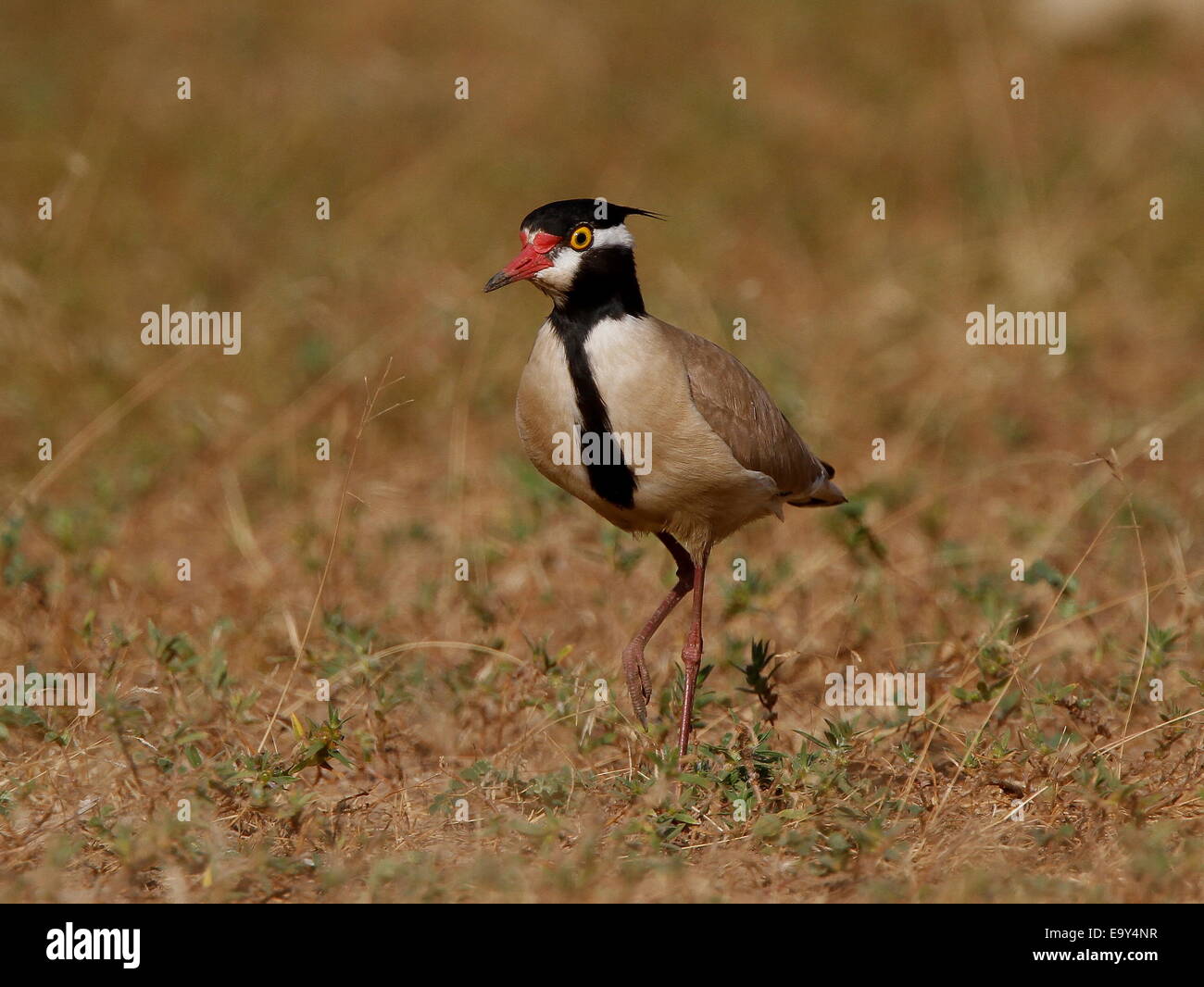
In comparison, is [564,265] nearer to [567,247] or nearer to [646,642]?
[567,247]

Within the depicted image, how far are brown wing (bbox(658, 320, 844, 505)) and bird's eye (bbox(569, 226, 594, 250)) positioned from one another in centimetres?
37

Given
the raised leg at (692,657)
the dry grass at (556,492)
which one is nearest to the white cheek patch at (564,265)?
the raised leg at (692,657)

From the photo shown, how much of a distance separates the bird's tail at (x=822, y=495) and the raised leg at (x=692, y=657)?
51 centimetres

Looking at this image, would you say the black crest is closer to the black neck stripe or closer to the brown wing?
the black neck stripe

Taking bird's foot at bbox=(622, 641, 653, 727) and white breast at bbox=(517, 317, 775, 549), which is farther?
bird's foot at bbox=(622, 641, 653, 727)

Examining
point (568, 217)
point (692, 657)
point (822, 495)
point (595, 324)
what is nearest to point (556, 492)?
point (822, 495)

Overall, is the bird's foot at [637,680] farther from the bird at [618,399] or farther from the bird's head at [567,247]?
the bird's head at [567,247]

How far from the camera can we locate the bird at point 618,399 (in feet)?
Answer: 14.1

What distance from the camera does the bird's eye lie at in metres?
4.34

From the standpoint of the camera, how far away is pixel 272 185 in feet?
33.1

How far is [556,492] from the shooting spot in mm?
6105

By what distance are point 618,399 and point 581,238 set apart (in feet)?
1.65

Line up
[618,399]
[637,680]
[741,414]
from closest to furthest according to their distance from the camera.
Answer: [618,399] < [741,414] < [637,680]

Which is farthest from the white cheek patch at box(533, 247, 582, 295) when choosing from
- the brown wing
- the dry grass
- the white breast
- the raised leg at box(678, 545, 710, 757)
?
the dry grass
